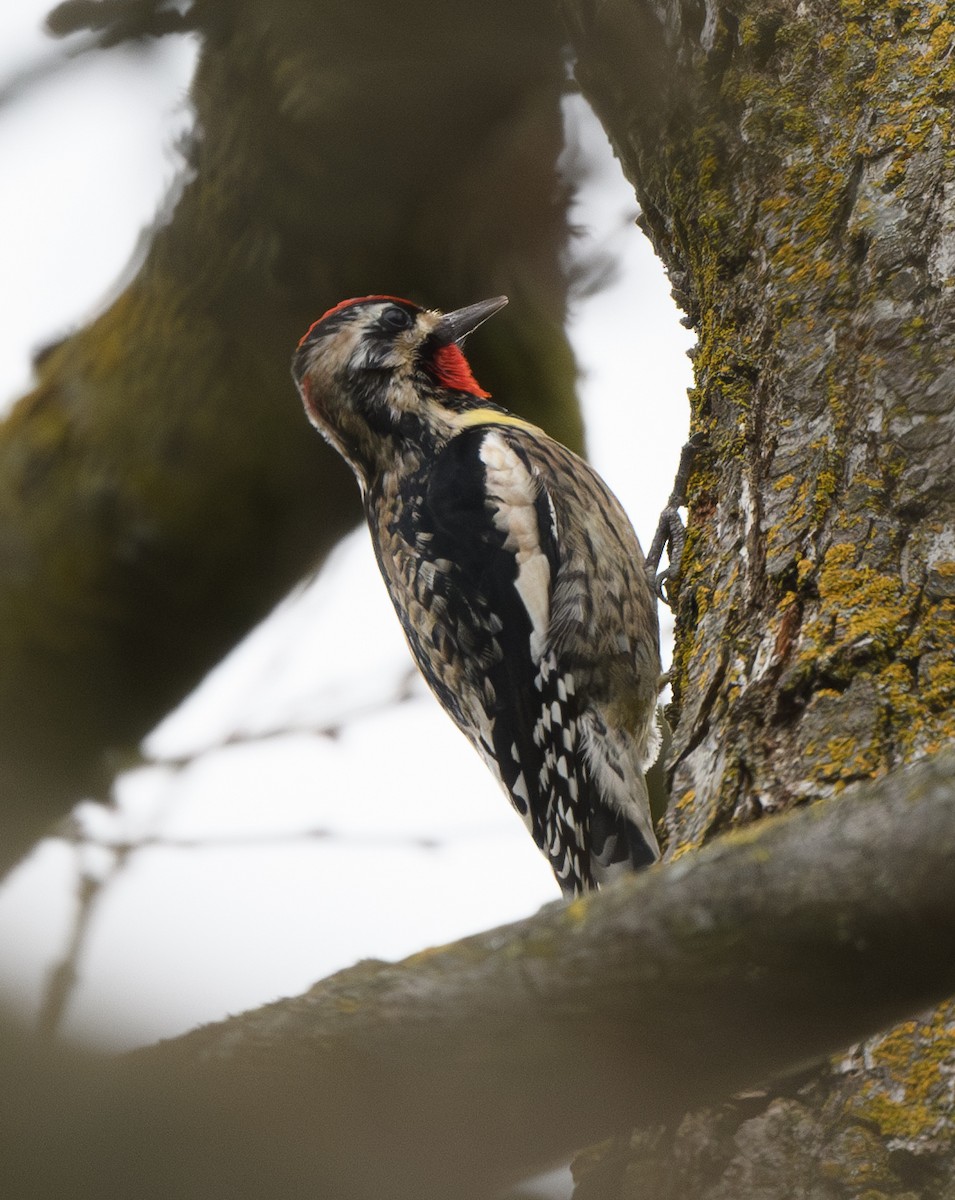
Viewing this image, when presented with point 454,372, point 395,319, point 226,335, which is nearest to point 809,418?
point 226,335

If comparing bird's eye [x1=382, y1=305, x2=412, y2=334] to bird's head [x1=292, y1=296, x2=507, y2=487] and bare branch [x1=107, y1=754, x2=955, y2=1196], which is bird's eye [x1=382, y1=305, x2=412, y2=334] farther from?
bare branch [x1=107, y1=754, x2=955, y2=1196]

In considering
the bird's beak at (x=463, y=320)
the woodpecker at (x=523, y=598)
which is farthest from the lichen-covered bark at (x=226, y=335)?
the woodpecker at (x=523, y=598)

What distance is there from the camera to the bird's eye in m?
3.12

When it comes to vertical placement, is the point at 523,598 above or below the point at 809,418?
above

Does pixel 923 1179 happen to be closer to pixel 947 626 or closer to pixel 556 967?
pixel 947 626

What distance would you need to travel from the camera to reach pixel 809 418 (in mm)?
2006

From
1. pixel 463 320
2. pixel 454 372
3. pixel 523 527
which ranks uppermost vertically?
pixel 454 372

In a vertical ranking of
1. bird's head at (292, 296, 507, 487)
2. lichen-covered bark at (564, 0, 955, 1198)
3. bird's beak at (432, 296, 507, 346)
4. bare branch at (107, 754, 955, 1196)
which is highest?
bird's head at (292, 296, 507, 487)

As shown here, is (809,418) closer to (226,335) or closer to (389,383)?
(226,335)

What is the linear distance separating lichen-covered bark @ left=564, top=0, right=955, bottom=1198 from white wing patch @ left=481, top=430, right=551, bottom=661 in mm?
672

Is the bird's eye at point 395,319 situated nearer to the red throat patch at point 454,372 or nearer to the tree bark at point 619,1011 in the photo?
the red throat patch at point 454,372

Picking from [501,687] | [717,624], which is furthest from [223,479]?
[501,687]

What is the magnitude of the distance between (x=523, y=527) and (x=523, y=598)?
0.60 ft

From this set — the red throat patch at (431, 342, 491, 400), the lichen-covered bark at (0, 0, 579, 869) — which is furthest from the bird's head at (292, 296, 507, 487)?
the lichen-covered bark at (0, 0, 579, 869)
